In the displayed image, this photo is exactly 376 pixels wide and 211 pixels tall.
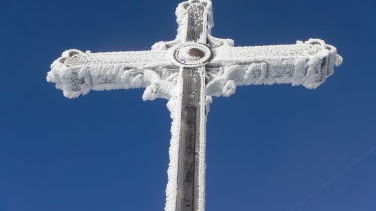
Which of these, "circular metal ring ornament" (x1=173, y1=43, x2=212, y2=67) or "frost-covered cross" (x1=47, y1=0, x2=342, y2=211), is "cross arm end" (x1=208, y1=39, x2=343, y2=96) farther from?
"circular metal ring ornament" (x1=173, y1=43, x2=212, y2=67)

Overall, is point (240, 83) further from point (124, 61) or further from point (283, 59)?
point (124, 61)

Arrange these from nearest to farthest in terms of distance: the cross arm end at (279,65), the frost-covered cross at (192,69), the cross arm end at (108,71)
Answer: the frost-covered cross at (192,69), the cross arm end at (279,65), the cross arm end at (108,71)

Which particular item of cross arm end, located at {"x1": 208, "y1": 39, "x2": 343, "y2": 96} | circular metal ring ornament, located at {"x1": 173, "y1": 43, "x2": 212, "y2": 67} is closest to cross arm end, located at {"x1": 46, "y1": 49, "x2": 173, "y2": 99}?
circular metal ring ornament, located at {"x1": 173, "y1": 43, "x2": 212, "y2": 67}

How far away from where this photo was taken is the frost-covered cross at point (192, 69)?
28.5ft

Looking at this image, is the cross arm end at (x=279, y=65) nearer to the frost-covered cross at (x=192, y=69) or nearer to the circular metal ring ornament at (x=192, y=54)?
the frost-covered cross at (x=192, y=69)

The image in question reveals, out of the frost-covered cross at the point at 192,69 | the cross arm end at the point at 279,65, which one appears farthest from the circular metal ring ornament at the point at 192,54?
the cross arm end at the point at 279,65

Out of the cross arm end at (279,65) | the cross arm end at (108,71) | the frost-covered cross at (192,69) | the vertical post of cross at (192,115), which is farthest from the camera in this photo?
the cross arm end at (108,71)

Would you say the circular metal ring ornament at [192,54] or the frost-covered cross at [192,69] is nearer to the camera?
the frost-covered cross at [192,69]

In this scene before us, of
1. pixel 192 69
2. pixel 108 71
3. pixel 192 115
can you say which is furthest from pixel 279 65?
pixel 108 71

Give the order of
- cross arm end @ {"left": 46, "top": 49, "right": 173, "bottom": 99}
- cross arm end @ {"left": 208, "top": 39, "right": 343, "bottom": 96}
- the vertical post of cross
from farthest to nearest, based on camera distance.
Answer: cross arm end @ {"left": 46, "top": 49, "right": 173, "bottom": 99} < cross arm end @ {"left": 208, "top": 39, "right": 343, "bottom": 96} < the vertical post of cross

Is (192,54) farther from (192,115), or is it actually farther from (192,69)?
(192,115)

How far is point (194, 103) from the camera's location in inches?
331

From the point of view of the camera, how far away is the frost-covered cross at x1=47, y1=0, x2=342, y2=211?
8688 mm

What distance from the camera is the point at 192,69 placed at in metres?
9.01
